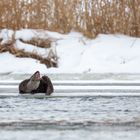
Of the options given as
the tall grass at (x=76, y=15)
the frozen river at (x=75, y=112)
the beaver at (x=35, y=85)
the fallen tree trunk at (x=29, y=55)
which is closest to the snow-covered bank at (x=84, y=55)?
the fallen tree trunk at (x=29, y=55)

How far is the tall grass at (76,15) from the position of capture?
17422 mm

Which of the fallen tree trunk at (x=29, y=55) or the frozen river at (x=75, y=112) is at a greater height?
A: the fallen tree trunk at (x=29, y=55)

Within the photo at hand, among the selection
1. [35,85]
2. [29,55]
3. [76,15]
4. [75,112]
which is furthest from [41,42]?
[75,112]

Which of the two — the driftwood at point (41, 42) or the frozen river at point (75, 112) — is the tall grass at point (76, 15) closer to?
the driftwood at point (41, 42)

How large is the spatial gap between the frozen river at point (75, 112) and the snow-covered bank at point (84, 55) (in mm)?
2680

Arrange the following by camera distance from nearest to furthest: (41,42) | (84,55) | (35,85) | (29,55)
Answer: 1. (35,85)
2. (84,55)
3. (29,55)
4. (41,42)

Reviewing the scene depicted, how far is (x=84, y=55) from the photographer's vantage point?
16.3m

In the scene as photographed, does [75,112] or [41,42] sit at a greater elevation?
[41,42]

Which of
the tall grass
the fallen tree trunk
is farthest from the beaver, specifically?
the tall grass

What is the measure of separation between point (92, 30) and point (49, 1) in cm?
151

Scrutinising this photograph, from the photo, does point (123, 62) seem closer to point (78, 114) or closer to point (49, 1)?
point (49, 1)

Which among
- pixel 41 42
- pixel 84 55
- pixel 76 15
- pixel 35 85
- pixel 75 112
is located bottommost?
pixel 75 112

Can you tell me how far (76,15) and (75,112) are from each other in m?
9.12

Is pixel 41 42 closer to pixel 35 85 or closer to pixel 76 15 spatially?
pixel 76 15
